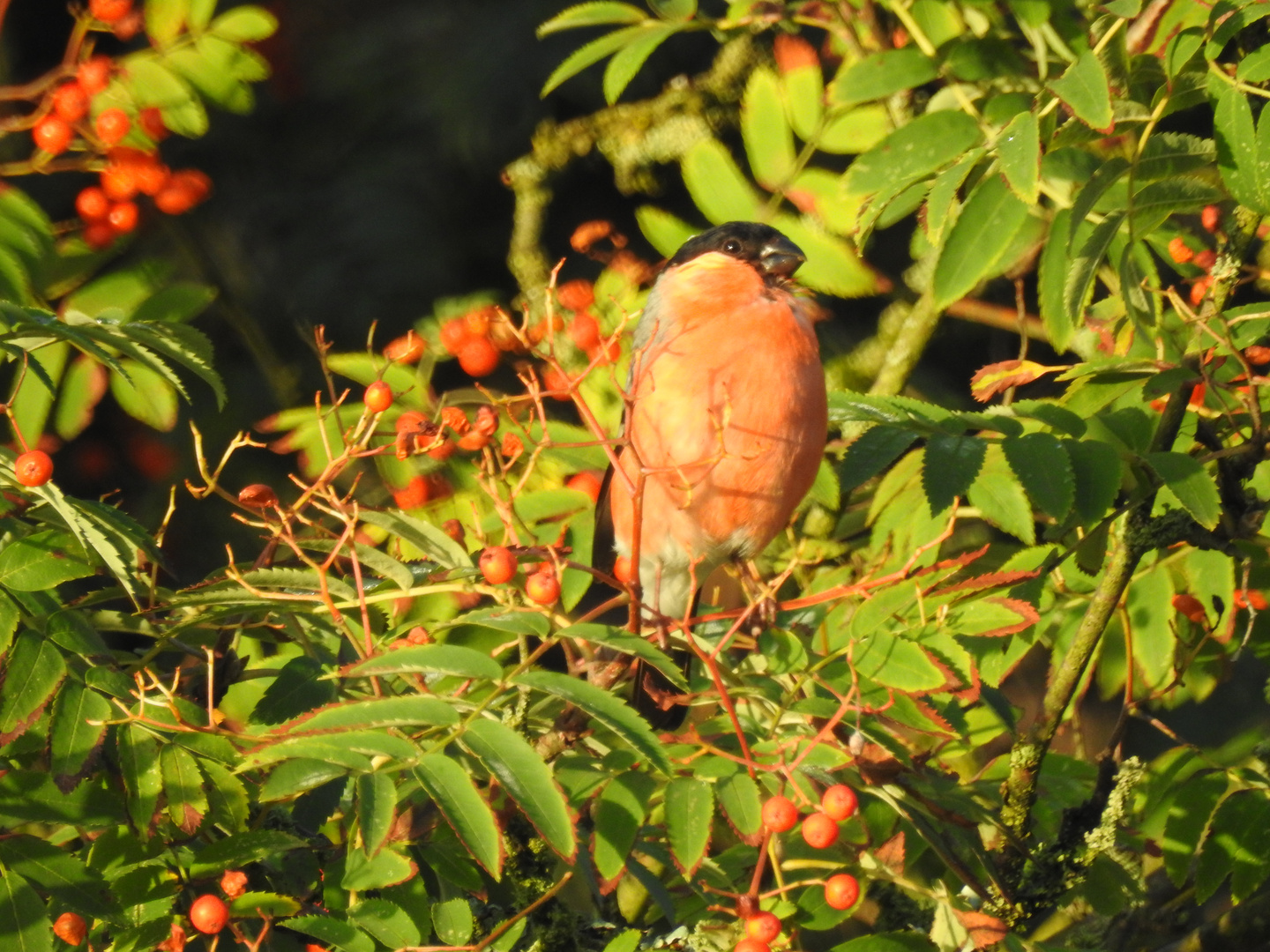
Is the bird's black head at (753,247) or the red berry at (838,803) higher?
the bird's black head at (753,247)

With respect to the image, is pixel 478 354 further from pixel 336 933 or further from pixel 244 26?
pixel 336 933

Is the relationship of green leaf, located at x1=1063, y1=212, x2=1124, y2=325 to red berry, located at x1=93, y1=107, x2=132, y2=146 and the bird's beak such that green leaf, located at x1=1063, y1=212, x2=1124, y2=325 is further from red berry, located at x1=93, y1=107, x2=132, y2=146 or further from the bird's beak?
red berry, located at x1=93, y1=107, x2=132, y2=146

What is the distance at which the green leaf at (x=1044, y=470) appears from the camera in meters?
1.87

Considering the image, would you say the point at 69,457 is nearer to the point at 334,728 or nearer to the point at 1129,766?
the point at 334,728

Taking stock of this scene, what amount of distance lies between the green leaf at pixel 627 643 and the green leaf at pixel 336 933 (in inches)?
16.6

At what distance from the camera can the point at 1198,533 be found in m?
2.09

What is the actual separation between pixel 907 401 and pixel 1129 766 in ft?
2.22

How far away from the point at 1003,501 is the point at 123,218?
1770 mm

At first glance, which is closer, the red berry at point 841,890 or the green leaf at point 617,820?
the green leaf at point 617,820

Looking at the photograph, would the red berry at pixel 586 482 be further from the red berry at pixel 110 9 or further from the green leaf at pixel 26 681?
the red berry at pixel 110 9

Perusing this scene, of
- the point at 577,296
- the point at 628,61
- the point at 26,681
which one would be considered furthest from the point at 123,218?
the point at 26,681

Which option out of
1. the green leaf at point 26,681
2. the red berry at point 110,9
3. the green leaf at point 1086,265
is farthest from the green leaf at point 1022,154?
the red berry at point 110,9

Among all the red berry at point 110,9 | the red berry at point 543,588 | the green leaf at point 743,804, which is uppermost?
the red berry at point 110,9

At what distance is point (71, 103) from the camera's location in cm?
257
